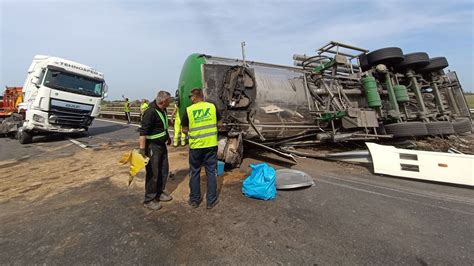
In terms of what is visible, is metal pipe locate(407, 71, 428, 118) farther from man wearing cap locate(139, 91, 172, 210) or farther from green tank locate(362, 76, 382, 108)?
man wearing cap locate(139, 91, 172, 210)

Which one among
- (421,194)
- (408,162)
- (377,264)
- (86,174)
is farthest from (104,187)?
(408,162)

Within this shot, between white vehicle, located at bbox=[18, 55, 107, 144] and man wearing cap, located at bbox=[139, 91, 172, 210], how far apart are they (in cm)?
775

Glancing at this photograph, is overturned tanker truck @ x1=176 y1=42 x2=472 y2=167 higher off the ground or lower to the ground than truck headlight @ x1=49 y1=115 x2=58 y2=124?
lower

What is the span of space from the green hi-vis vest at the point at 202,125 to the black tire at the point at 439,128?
5170 millimetres

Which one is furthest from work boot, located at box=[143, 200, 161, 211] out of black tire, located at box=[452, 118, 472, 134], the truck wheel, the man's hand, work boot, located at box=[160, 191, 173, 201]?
the truck wheel

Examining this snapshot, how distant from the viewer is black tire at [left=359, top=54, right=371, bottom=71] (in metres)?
6.27

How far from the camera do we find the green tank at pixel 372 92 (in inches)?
220

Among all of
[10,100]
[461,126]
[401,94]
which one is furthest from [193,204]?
[10,100]

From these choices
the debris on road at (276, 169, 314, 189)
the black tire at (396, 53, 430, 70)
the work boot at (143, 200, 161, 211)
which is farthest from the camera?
the black tire at (396, 53, 430, 70)

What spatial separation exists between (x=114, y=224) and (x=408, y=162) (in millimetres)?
4488

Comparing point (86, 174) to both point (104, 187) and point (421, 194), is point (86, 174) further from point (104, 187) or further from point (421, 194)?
point (421, 194)

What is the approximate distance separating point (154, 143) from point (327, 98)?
427 cm

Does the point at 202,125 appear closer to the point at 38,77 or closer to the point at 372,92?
the point at 372,92

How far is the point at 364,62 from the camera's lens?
6.32 metres
